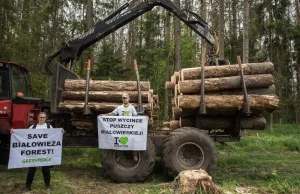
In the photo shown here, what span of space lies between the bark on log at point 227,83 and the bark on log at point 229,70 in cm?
17

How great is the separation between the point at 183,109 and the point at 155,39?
19.9 meters

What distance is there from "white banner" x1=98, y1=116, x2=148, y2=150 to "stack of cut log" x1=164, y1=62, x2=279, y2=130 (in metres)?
1.18

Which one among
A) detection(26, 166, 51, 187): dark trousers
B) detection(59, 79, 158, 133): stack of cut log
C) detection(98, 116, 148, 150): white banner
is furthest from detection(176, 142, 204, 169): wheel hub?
detection(26, 166, 51, 187): dark trousers

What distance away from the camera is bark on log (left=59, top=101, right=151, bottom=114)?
8.23m

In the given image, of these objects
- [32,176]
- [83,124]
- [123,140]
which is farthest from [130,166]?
[32,176]

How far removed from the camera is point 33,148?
271 inches

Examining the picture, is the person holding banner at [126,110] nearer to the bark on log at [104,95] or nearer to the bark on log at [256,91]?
the bark on log at [104,95]

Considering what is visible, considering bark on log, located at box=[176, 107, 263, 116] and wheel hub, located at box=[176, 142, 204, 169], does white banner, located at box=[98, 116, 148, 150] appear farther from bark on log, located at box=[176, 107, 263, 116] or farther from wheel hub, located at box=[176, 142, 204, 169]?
bark on log, located at box=[176, 107, 263, 116]

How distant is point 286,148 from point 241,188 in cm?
761

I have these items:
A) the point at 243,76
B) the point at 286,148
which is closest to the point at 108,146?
the point at 243,76

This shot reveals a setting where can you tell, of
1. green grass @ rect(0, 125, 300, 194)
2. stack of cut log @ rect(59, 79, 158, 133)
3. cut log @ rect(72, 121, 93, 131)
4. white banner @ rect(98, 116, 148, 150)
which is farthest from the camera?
cut log @ rect(72, 121, 93, 131)

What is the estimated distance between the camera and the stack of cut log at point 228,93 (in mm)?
8000

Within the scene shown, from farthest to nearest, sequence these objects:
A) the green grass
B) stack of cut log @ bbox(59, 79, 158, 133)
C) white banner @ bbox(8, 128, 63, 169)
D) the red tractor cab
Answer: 1. the red tractor cab
2. stack of cut log @ bbox(59, 79, 158, 133)
3. the green grass
4. white banner @ bbox(8, 128, 63, 169)

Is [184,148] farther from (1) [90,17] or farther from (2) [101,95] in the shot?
(1) [90,17]
